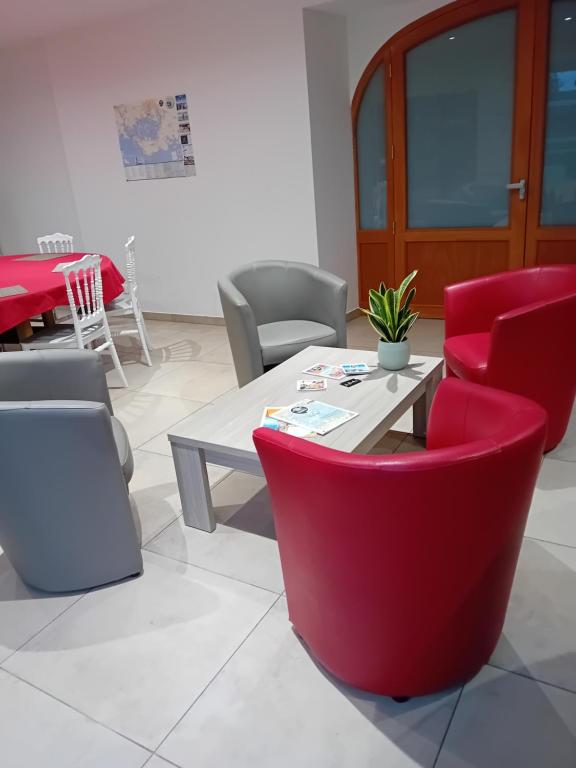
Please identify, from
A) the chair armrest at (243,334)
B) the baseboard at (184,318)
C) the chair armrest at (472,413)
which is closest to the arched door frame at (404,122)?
the baseboard at (184,318)

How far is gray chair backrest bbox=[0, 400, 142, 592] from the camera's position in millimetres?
1845

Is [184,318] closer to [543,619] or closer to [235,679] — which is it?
[235,679]

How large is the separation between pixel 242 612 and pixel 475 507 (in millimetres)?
1024

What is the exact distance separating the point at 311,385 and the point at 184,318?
3474 mm

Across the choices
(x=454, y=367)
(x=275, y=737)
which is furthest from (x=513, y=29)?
(x=275, y=737)

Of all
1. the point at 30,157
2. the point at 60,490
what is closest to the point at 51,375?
the point at 60,490

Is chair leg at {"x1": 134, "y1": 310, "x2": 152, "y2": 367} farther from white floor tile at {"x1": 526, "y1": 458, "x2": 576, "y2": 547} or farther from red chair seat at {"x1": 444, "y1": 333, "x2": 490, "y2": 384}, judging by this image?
white floor tile at {"x1": 526, "y1": 458, "x2": 576, "y2": 547}

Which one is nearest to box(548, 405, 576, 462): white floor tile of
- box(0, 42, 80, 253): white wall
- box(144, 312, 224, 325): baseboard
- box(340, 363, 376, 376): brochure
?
box(340, 363, 376, 376): brochure

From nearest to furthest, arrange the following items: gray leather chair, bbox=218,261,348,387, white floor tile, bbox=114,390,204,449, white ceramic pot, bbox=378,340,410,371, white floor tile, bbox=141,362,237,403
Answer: white ceramic pot, bbox=378,340,410,371
gray leather chair, bbox=218,261,348,387
white floor tile, bbox=114,390,204,449
white floor tile, bbox=141,362,237,403

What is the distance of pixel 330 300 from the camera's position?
3.58 metres

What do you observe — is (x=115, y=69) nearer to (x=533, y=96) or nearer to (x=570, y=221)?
(x=533, y=96)

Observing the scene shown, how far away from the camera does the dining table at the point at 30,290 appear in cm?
354

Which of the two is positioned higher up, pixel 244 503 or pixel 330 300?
pixel 330 300

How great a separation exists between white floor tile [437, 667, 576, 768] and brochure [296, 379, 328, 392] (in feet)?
4.21
